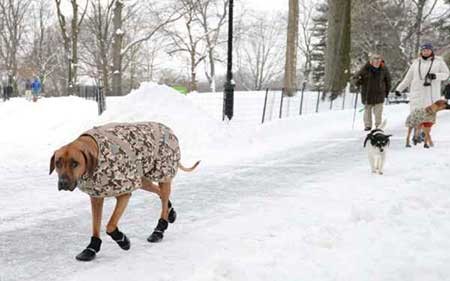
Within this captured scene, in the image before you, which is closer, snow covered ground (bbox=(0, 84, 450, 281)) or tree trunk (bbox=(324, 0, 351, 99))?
snow covered ground (bbox=(0, 84, 450, 281))

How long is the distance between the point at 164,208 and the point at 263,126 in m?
10.3

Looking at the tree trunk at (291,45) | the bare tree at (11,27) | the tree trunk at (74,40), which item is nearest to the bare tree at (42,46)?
the bare tree at (11,27)

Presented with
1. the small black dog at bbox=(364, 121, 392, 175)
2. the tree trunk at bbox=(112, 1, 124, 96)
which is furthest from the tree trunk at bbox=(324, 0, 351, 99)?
the tree trunk at bbox=(112, 1, 124, 96)

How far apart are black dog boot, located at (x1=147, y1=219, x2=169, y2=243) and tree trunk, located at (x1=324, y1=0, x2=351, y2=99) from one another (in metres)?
17.7

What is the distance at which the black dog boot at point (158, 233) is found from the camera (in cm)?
527

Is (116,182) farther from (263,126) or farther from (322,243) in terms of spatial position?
(263,126)

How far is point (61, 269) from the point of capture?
4535 mm

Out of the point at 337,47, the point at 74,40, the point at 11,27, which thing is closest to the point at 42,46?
the point at 11,27

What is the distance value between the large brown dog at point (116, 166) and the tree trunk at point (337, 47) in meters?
17.8

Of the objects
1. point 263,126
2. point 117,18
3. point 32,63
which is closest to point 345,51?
point 263,126

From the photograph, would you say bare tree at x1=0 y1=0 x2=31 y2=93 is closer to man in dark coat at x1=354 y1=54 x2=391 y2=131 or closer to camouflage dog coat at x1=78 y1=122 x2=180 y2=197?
man in dark coat at x1=354 y1=54 x2=391 y2=131

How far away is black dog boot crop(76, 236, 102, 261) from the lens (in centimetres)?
470

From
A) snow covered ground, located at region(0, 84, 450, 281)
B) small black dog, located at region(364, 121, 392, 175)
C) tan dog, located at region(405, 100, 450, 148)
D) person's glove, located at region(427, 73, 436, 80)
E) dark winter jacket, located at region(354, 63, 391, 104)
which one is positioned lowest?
snow covered ground, located at region(0, 84, 450, 281)

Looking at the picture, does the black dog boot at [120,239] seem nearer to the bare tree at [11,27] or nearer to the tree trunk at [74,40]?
the tree trunk at [74,40]
